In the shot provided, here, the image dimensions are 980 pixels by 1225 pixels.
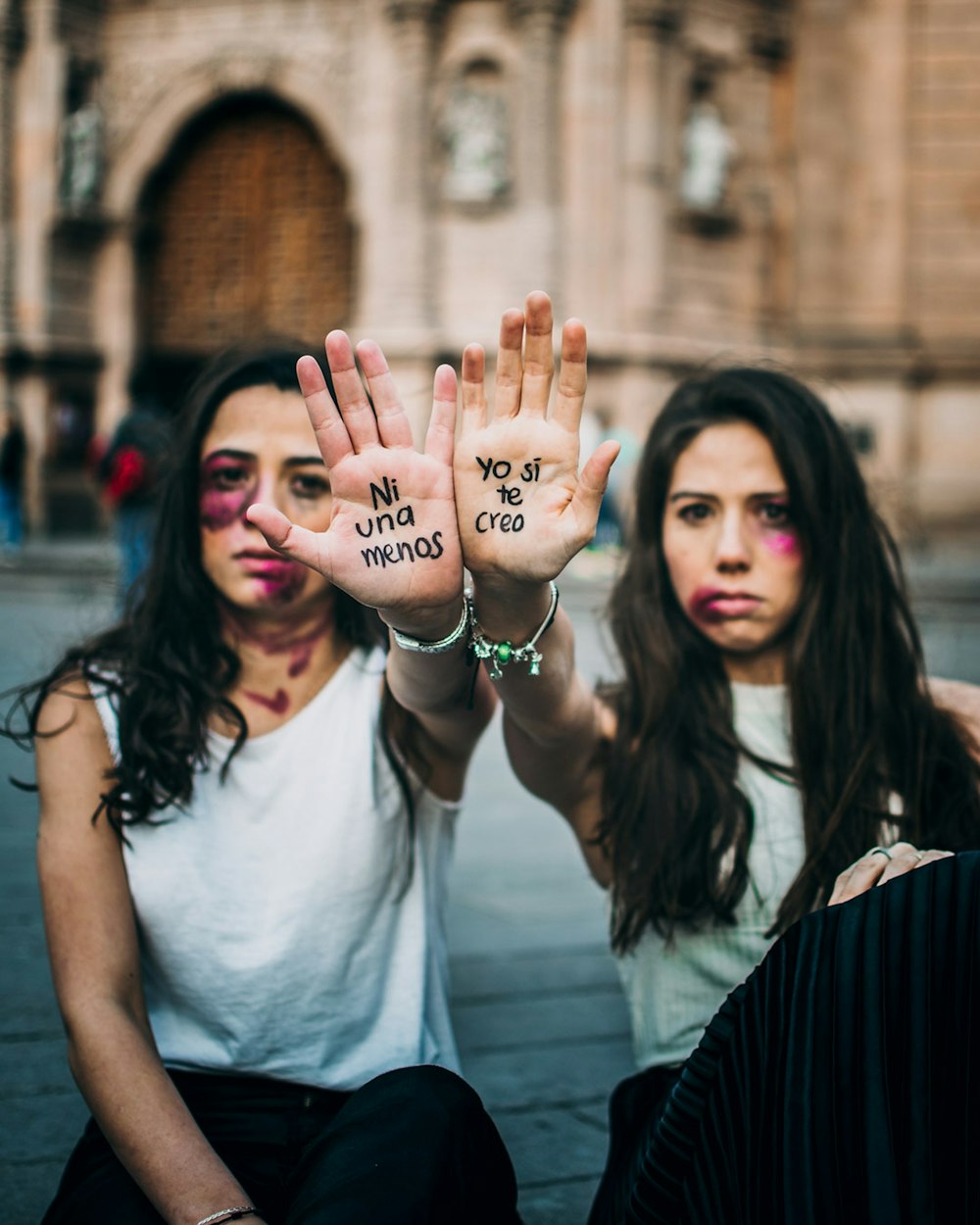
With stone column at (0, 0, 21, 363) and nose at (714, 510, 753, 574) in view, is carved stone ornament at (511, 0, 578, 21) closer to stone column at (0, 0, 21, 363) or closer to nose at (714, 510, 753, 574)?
stone column at (0, 0, 21, 363)

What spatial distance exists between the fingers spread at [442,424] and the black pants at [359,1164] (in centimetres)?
79

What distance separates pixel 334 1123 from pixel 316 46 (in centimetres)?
1804

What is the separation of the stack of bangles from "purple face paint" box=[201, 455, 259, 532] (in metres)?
0.57

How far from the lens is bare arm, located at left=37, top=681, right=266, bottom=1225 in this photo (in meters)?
1.89

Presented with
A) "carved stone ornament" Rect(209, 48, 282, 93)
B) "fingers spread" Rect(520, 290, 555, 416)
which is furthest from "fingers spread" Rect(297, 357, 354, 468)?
"carved stone ornament" Rect(209, 48, 282, 93)

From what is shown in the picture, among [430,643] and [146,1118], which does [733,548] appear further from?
[146,1118]

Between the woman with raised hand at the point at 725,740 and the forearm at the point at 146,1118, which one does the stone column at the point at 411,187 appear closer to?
the woman with raised hand at the point at 725,740

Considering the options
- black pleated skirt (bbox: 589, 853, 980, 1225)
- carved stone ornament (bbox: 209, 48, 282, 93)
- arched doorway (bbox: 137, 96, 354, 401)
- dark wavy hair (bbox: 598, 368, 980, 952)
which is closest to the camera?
black pleated skirt (bbox: 589, 853, 980, 1225)

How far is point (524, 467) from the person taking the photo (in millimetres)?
1888

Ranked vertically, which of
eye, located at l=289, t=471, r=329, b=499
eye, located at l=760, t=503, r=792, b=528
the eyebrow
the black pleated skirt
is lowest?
the black pleated skirt

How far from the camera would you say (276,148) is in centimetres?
1898

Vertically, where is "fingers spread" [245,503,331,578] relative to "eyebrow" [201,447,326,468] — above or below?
below

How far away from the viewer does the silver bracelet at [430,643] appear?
197cm

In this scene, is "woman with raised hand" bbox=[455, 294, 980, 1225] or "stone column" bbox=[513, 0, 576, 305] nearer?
"woman with raised hand" bbox=[455, 294, 980, 1225]
